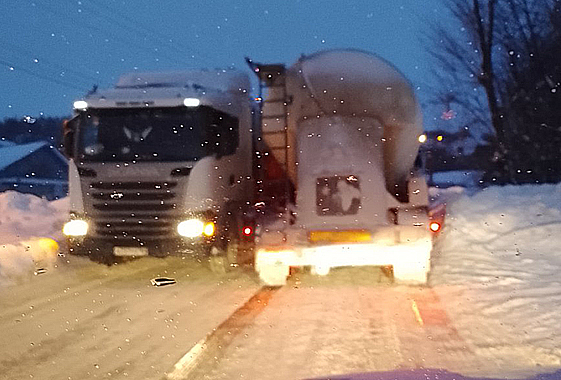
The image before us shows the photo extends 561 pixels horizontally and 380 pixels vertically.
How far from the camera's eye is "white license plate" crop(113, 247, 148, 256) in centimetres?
1254

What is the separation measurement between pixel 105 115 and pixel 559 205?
1118 centimetres

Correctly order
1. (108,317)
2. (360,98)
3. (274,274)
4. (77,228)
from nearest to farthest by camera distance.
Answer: (108,317), (274,274), (360,98), (77,228)

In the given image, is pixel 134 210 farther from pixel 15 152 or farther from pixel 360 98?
pixel 15 152

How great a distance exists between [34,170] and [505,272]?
57.6 metres

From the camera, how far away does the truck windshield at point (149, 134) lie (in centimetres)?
1243

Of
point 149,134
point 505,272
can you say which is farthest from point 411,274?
point 149,134

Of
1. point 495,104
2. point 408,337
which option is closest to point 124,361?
point 408,337

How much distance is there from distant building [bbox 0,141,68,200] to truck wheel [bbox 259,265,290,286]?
165 ft

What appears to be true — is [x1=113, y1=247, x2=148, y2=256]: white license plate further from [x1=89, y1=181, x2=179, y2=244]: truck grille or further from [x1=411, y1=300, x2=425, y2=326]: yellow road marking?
[x1=411, y1=300, x2=425, y2=326]: yellow road marking

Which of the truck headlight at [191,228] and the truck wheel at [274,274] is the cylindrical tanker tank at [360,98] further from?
the truck headlight at [191,228]

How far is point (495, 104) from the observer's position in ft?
106

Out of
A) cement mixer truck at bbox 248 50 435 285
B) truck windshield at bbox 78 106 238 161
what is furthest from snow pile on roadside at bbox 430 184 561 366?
truck windshield at bbox 78 106 238 161

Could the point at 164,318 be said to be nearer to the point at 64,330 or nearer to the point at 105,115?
the point at 64,330

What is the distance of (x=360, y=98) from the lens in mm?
12273
